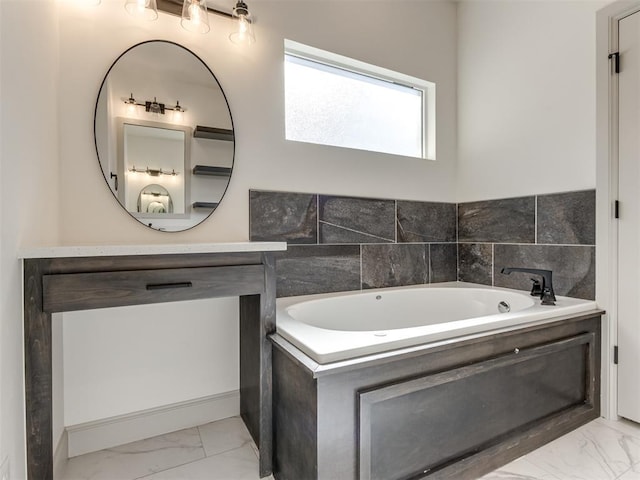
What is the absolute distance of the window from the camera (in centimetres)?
211

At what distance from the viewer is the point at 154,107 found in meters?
1.64

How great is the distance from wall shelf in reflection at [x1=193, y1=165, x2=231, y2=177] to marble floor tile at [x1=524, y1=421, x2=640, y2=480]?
77.0 inches

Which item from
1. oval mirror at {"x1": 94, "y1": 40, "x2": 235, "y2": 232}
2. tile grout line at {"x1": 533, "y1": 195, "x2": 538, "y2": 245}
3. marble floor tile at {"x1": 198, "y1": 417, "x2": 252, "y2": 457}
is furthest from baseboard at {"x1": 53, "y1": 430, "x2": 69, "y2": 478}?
tile grout line at {"x1": 533, "y1": 195, "x2": 538, "y2": 245}

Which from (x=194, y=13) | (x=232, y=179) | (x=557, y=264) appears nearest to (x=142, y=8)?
(x=194, y=13)

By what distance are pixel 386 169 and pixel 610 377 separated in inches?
67.7

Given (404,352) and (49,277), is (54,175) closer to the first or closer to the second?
(49,277)

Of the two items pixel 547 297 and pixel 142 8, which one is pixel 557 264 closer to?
pixel 547 297

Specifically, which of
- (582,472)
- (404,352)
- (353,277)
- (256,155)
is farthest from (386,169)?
(582,472)

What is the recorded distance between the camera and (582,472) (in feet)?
4.35

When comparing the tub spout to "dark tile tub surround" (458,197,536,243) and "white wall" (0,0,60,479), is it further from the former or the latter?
"white wall" (0,0,60,479)

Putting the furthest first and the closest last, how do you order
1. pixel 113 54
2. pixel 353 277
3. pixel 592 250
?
pixel 353 277 < pixel 592 250 < pixel 113 54

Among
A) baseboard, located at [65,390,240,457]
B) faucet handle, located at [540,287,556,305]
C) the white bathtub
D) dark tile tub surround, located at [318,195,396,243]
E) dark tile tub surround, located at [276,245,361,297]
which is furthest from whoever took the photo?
dark tile tub surround, located at [318,195,396,243]

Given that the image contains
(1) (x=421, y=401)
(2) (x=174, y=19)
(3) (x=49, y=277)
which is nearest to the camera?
(3) (x=49, y=277)

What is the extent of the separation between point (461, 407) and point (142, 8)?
2.30 metres
